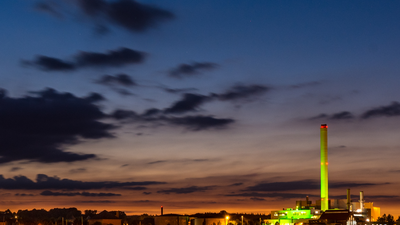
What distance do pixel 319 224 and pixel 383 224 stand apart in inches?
1931

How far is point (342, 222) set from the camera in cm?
18112

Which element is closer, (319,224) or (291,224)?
(319,224)

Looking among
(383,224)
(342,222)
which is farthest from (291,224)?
(383,224)

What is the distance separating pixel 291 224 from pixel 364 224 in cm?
A: 3025

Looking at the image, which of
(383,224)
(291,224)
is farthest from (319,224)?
(383,224)

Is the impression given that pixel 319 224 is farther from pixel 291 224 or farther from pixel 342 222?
pixel 291 224

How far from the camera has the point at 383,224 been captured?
199 meters

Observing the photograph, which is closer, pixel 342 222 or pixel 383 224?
pixel 342 222

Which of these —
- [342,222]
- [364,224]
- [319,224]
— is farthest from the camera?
[364,224]

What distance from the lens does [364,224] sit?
19362 centimetres

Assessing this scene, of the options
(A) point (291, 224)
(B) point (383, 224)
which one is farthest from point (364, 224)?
(A) point (291, 224)

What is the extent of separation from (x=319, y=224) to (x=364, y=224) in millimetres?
38189

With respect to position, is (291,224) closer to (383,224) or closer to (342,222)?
(342,222)

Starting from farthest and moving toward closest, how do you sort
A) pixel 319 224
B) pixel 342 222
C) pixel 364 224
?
pixel 364 224
pixel 342 222
pixel 319 224
